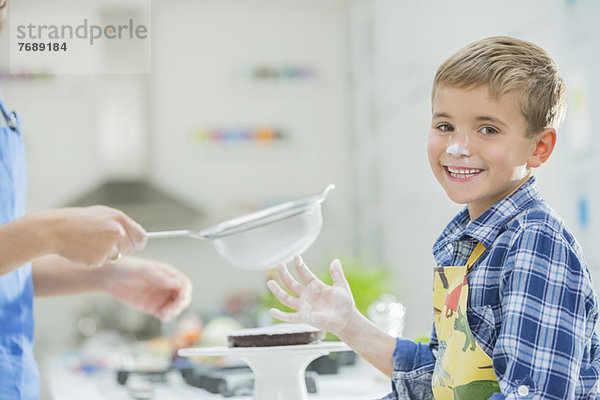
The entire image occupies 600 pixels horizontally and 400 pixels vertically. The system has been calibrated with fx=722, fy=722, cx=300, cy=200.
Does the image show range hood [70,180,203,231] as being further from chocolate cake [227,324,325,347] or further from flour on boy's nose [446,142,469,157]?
flour on boy's nose [446,142,469,157]

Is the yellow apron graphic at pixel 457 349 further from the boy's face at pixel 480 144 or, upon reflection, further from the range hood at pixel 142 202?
the range hood at pixel 142 202

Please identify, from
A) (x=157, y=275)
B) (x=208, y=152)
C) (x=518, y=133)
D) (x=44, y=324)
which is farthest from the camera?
(x=208, y=152)

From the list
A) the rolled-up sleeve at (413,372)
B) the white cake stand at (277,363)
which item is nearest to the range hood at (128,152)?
the white cake stand at (277,363)

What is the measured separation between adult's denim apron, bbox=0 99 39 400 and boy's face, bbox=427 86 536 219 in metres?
0.66

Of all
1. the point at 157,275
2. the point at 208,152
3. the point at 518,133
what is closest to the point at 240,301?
the point at 208,152

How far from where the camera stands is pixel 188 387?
1743mm

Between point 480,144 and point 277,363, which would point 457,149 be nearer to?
point 480,144

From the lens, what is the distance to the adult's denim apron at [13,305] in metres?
1.10

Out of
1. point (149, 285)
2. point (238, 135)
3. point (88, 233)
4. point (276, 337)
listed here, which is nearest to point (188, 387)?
point (149, 285)

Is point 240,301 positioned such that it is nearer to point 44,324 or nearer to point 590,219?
point 44,324

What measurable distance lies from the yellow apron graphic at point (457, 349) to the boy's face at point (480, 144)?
0.25 feet

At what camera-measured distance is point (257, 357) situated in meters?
1.09

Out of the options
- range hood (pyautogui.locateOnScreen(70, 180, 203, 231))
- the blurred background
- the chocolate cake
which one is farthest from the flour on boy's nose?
range hood (pyautogui.locateOnScreen(70, 180, 203, 231))

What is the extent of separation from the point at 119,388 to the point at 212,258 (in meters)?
2.53
